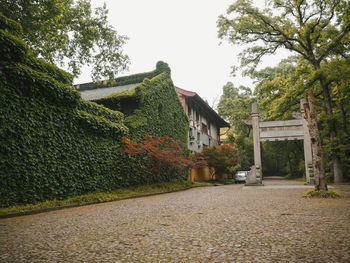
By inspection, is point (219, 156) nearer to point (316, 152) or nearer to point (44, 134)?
point (316, 152)

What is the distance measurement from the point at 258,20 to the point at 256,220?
1839 cm

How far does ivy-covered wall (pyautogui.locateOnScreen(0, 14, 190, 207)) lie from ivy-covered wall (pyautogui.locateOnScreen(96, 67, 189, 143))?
323cm

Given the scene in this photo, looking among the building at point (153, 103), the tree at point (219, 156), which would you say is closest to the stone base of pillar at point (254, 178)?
the building at point (153, 103)

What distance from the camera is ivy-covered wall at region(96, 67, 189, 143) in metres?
14.3

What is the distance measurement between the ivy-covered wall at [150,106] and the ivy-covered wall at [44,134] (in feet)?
10.6

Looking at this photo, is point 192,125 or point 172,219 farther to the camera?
point 192,125

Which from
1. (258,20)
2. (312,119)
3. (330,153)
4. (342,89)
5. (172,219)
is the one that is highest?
(258,20)

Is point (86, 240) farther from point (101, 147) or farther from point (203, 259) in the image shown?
point (101, 147)

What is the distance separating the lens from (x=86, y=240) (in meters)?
3.50

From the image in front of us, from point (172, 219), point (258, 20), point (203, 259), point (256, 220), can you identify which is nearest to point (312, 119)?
point (256, 220)

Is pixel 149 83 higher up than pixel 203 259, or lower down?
higher up

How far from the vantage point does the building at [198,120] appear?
78.1ft

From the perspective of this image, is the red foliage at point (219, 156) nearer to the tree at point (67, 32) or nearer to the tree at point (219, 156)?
the tree at point (219, 156)

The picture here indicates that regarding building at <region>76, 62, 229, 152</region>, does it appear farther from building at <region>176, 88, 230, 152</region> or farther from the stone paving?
the stone paving
